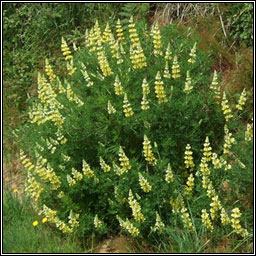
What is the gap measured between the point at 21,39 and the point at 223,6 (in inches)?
126

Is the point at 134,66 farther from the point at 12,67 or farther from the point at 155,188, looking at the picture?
the point at 12,67

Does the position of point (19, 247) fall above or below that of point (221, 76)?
below

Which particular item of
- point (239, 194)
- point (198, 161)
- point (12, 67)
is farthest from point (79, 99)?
point (12, 67)

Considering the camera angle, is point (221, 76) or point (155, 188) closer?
point (155, 188)

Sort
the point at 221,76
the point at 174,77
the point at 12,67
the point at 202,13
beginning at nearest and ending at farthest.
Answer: the point at 174,77, the point at 221,76, the point at 202,13, the point at 12,67

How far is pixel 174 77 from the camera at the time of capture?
4.81 m

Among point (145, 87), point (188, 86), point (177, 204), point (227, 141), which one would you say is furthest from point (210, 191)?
point (145, 87)

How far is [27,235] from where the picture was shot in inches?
185

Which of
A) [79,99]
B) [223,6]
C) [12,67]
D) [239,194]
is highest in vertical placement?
[223,6]

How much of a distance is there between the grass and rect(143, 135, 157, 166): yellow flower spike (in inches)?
40.2

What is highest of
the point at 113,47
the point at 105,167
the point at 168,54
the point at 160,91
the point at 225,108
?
the point at 113,47

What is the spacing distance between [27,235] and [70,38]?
351 centimetres

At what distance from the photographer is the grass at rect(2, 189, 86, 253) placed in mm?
4562

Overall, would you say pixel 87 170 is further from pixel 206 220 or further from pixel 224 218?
pixel 224 218
